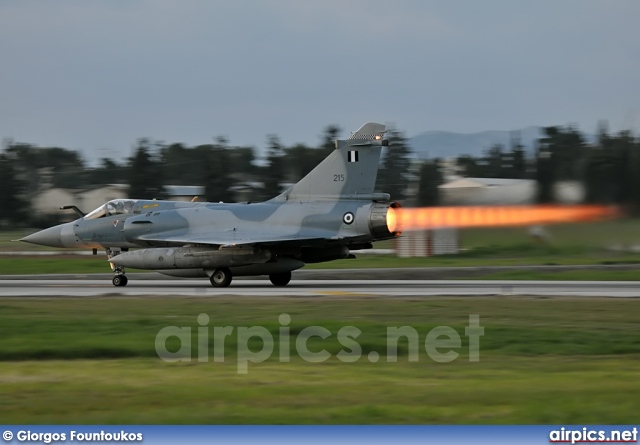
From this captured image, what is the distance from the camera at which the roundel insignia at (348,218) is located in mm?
26297

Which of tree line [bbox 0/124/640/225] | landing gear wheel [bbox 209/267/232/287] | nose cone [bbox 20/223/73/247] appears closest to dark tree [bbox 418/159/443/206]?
tree line [bbox 0/124/640/225]

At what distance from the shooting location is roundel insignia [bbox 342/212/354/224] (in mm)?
26297

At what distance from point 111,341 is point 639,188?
19.2 metres

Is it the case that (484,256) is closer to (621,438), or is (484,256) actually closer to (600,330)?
(600,330)

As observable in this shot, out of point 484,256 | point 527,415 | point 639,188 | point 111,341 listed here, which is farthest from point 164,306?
point 484,256

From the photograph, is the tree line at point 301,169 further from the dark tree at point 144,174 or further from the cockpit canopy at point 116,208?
the cockpit canopy at point 116,208

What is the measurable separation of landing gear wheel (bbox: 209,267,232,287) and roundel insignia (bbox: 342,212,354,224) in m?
4.23

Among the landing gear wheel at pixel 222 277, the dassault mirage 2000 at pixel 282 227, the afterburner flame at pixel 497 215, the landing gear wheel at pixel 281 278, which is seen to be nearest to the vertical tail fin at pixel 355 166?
the dassault mirage 2000 at pixel 282 227

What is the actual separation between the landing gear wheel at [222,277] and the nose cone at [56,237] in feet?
20.0

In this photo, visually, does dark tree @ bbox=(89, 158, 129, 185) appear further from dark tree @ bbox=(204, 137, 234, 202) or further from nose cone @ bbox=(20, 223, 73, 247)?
nose cone @ bbox=(20, 223, 73, 247)

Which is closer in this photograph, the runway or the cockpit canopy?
the runway

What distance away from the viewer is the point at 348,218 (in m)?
26.3
